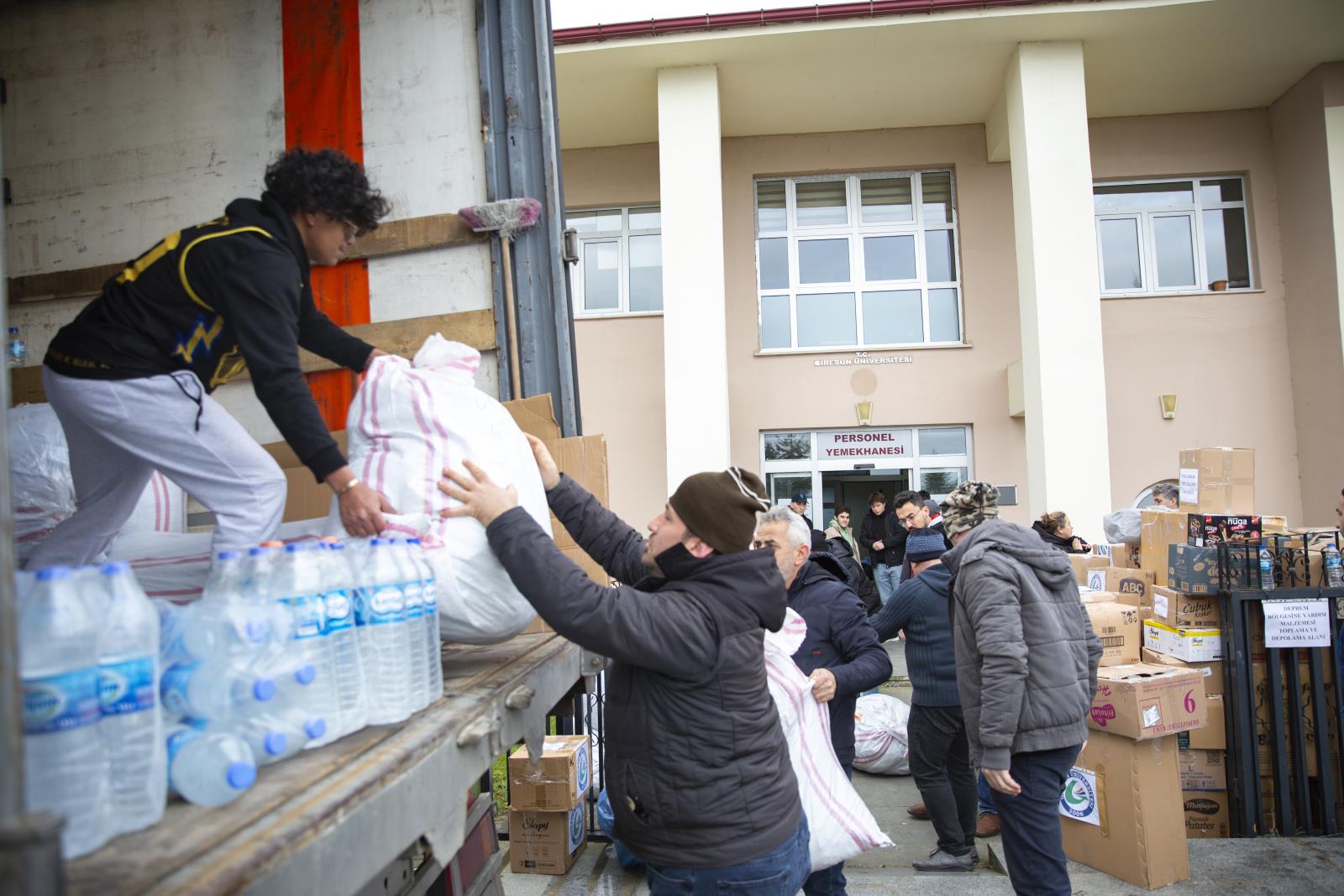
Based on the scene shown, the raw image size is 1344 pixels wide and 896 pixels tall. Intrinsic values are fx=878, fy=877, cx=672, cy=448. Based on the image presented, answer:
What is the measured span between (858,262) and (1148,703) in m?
8.49

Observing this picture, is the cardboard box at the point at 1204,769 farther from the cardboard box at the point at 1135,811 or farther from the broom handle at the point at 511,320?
the broom handle at the point at 511,320

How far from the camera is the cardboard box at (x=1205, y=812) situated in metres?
4.68

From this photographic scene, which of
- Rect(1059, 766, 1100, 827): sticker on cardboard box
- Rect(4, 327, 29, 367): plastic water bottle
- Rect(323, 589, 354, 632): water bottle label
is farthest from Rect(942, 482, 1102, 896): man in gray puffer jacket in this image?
Rect(4, 327, 29, 367): plastic water bottle

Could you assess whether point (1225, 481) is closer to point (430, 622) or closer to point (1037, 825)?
point (1037, 825)

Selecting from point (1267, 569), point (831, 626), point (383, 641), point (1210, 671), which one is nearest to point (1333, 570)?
point (1267, 569)

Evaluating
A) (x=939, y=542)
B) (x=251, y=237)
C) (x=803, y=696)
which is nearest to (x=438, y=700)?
(x=251, y=237)

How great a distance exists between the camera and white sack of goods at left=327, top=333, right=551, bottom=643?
2.07 meters

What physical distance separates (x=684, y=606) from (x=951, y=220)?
11.0 metres

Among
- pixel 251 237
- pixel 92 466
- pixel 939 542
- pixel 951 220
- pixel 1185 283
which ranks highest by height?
pixel 951 220

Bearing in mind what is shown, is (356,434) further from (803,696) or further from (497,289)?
(803,696)

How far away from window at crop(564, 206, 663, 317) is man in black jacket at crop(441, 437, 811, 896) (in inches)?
389

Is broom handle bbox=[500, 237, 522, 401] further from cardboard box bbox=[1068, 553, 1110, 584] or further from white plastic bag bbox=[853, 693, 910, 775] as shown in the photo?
cardboard box bbox=[1068, 553, 1110, 584]

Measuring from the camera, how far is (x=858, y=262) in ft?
38.4

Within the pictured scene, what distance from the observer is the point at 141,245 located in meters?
3.43
